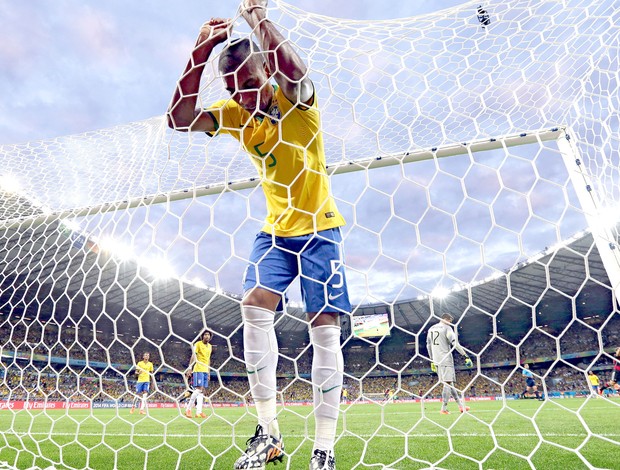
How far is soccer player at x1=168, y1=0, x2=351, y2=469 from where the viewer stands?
148cm

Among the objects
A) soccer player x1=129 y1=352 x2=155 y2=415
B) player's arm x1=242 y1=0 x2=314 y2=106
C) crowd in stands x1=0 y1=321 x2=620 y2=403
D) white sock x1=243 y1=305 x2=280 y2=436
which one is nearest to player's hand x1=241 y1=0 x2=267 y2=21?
player's arm x1=242 y1=0 x2=314 y2=106

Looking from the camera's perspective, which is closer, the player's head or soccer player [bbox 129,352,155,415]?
the player's head

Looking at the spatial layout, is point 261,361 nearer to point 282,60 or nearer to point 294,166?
point 294,166

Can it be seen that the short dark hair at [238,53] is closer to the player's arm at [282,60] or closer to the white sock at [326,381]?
the player's arm at [282,60]

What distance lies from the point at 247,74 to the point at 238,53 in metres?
0.10

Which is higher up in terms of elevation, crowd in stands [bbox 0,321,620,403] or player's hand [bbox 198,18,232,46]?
player's hand [bbox 198,18,232,46]

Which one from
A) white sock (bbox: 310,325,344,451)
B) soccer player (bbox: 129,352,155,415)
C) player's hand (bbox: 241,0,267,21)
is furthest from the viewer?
soccer player (bbox: 129,352,155,415)

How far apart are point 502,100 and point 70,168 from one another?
3.54 metres

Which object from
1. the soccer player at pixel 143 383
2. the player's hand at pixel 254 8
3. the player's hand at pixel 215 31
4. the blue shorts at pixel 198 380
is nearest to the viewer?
the player's hand at pixel 254 8

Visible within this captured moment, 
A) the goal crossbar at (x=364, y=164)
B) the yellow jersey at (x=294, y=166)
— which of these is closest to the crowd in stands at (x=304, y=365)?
the yellow jersey at (x=294, y=166)

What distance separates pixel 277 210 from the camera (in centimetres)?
174

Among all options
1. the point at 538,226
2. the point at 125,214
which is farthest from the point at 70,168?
the point at 538,226

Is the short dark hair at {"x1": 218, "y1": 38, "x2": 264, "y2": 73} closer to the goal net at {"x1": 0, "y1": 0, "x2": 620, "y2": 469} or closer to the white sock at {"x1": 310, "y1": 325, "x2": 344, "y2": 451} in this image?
the goal net at {"x1": 0, "y1": 0, "x2": 620, "y2": 469}

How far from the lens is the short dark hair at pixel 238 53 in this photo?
1649mm
